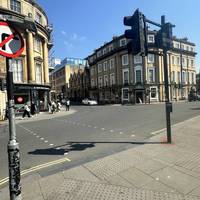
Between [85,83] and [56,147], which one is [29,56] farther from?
[85,83]

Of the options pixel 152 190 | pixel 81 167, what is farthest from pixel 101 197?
pixel 81 167

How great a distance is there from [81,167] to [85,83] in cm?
6952

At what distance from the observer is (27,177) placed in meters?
5.02

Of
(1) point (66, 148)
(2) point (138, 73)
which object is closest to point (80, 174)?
(1) point (66, 148)

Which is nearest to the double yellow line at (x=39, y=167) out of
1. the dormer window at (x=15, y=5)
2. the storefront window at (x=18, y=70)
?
the storefront window at (x=18, y=70)

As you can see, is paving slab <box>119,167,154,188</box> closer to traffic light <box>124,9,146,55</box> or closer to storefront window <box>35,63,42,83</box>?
traffic light <box>124,9,146,55</box>

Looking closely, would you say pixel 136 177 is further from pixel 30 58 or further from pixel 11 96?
pixel 30 58

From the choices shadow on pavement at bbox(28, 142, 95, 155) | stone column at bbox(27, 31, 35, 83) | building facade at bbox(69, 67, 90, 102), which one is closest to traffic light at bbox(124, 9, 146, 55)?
shadow on pavement at bbox(28, 142, 95, 155)

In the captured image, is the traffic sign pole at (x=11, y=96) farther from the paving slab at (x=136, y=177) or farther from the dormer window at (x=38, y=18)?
the dormer window at (x=38, y=18)

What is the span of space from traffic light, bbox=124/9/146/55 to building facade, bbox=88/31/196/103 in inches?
1522

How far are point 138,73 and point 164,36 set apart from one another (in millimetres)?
43502

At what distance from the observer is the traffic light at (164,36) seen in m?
7.39

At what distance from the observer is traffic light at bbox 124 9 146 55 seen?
A: 6.46 metres

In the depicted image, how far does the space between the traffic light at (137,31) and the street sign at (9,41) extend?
4.07 metres
